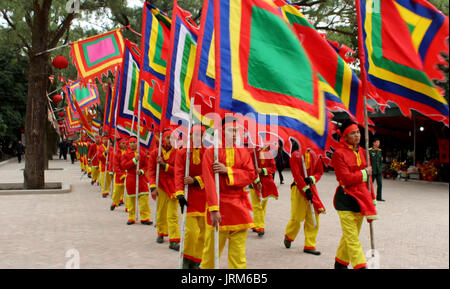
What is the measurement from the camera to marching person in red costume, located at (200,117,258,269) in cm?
470

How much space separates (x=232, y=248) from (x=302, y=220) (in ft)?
9.16

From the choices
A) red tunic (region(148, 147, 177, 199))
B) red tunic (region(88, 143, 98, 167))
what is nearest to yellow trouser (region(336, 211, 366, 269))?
red tunic (region(148, 147, 177, 199))

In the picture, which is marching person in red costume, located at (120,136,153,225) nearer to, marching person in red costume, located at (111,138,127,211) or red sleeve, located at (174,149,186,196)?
marching person in red costume, located at (111,138,127,211)

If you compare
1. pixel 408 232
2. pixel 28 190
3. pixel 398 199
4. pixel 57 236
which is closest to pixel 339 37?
pixel 398 199

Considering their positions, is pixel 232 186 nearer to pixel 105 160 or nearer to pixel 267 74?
pixel 267 74

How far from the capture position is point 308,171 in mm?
7418

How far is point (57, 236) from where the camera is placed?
26.9 ft

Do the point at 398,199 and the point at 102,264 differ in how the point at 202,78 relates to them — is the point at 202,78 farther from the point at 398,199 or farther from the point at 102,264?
the point at 398,199

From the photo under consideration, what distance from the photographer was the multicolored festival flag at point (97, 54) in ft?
A: 39.0

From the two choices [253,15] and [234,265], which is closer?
[234,265]

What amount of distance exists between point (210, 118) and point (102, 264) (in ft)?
8.29

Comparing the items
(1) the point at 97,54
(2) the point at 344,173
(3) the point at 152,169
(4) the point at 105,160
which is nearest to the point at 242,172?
(2) the point at 344,173

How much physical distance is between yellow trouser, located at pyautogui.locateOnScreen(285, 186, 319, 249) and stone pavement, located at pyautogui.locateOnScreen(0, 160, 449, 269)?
0.23 metres

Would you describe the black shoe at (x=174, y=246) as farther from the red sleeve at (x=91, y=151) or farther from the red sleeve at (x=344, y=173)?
the red sleeve at (x=91, y=151)
